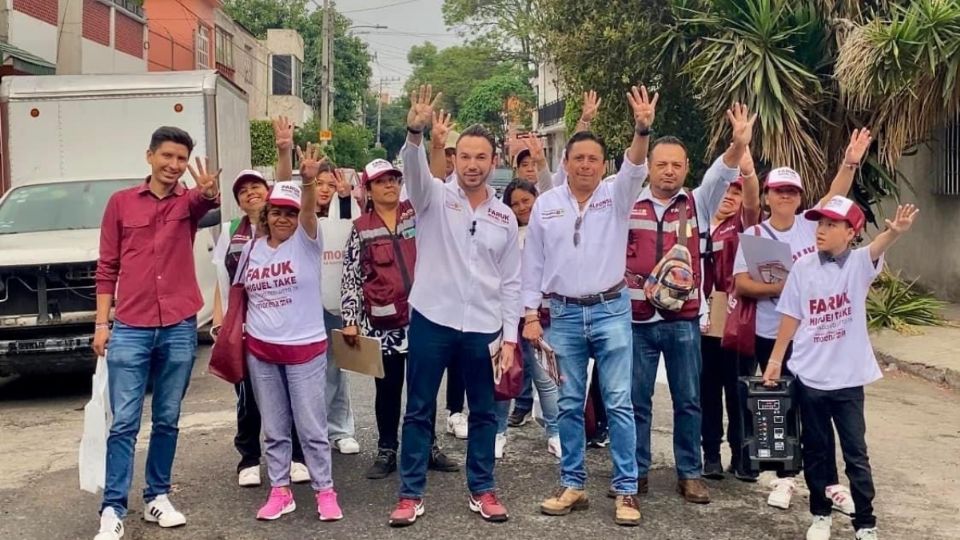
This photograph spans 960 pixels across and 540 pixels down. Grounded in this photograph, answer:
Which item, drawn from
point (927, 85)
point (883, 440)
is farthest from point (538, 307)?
point (927, 85)

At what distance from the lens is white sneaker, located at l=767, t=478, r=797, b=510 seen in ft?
17.3

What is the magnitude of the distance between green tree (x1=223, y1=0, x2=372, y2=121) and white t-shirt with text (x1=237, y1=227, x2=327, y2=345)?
5222 cm

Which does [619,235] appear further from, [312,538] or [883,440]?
[883,440]

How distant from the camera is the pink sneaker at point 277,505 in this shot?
5.12 metres

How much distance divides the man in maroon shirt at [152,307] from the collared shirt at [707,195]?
228 cm

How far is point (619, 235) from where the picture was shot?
16.6 ft

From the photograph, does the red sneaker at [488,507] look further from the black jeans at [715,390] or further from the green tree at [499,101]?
the green tree at [499,101]

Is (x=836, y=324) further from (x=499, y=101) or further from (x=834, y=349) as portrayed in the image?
(x=499, y=101)

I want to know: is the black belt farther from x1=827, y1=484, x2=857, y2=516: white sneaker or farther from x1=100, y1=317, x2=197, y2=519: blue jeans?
x1=100, y1=317, x2=197, y2=519: blue jeans

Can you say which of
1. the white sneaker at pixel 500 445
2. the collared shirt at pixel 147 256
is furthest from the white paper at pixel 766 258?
the collared shirt at pixel 147 256

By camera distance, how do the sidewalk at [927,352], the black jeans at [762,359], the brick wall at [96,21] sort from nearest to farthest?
the black jeans at [762,359], the sidewalk at [927,352], the brick wall at [96,21]

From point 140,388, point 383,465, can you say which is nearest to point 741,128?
point 383,465

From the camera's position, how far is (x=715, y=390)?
581 cm

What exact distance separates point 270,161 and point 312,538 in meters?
31.5
